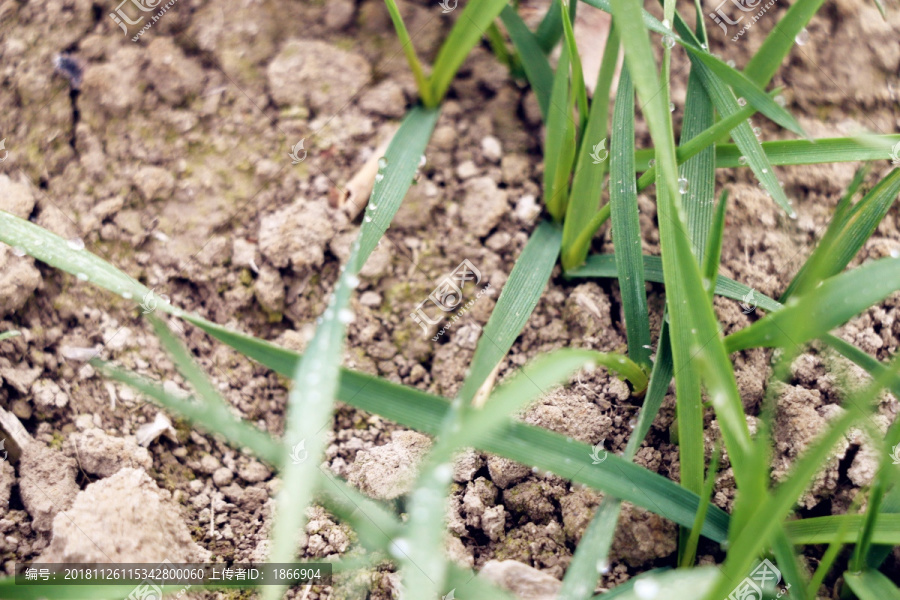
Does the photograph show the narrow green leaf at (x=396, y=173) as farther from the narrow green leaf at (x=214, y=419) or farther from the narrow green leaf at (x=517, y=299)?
the narrow green leaf at (x=214, y=419)

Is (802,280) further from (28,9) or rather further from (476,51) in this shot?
(28,9)

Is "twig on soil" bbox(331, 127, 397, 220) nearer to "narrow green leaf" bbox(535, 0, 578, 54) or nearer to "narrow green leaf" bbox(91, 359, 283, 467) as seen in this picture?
"narrow green leaf" bbox(535, 0, 578, 54)

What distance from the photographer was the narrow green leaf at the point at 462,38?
1.16m

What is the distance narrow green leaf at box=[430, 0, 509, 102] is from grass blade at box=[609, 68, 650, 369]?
0.28 m

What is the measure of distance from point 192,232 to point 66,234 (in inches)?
9.4

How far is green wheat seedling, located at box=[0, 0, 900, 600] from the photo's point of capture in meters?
0.72

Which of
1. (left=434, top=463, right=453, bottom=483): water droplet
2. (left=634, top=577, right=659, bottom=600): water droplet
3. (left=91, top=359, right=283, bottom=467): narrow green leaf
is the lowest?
(left=634, top=577, right=659, bottom=600): water droplet

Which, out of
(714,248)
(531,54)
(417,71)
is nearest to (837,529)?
(714,248)

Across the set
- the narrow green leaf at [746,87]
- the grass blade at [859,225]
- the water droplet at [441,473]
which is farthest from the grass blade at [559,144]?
the water droplet at [441,473]

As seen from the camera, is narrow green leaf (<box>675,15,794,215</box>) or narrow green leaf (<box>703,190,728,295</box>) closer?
narrow green leaf (<box>703,190,728,295</box>)

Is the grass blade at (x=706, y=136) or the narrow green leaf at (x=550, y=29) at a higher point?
the narrow green leaf at (x=550, y=29)

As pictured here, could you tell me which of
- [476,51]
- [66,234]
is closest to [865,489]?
[476,51]

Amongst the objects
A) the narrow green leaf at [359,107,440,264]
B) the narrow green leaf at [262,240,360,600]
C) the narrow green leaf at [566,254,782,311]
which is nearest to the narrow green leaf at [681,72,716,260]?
the narrow green leaf at [566,254,782,311]

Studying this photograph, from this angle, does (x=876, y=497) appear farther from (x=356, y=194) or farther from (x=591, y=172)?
(x=356, y=194)
